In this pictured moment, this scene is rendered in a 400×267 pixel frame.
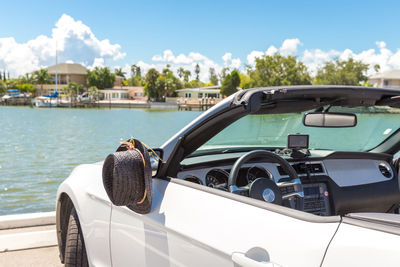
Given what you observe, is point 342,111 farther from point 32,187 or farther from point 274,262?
point 32,187

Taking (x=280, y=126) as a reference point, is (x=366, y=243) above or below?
below

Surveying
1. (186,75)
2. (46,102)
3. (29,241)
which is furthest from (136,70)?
(29,241)

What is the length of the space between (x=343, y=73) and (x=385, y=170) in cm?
9419

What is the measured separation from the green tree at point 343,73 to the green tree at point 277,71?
22.6 ft

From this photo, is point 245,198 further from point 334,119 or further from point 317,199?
point 317,199

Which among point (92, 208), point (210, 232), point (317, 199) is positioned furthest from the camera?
point (317, 199)

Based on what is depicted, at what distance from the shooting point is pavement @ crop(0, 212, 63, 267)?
12.8 feet

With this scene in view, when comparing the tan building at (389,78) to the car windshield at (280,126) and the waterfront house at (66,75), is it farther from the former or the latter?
the car windshield at (280,126)

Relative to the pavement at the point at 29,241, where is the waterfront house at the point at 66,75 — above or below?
above

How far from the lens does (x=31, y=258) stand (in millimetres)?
3949

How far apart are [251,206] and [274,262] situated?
1.07ft

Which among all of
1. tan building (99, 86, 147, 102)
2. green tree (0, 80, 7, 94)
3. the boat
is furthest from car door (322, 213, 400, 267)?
green tree (0, 80, 7, 94)

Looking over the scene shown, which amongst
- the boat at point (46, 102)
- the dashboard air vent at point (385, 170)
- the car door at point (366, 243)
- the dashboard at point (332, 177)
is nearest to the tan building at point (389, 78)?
the boat at point (46, 102)

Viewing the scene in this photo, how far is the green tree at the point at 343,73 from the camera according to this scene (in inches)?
3637
